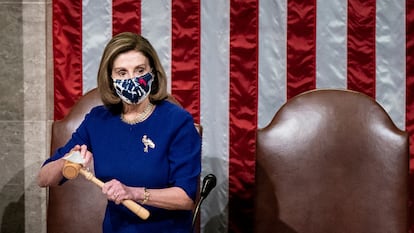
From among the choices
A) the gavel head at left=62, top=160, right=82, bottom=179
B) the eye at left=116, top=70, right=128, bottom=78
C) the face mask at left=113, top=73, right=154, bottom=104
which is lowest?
the gavel head at left=62, top=160, right=82, bottom=179

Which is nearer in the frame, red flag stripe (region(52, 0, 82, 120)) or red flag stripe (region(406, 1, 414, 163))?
red flag stripe (region(406, 1, 414, 163))

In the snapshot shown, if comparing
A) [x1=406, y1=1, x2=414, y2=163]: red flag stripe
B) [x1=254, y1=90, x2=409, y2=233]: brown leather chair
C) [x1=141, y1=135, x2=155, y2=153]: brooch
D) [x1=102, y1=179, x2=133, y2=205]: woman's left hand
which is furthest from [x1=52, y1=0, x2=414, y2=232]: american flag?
[x1=102, y1=179, x2=133, y2=205]: woman's left hand

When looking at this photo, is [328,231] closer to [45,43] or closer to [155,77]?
[155,77]

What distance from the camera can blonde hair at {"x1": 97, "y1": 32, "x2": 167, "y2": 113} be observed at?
87.0 inches

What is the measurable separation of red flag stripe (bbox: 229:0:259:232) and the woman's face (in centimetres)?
104

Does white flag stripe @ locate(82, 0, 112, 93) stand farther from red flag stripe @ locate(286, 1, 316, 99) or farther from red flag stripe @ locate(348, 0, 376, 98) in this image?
red flag stripe @ locate(348, 0, 376, 98)

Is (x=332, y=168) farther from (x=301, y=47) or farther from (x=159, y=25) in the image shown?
(x=159, y=25)

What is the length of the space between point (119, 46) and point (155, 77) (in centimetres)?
18

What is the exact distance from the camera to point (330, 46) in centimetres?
318

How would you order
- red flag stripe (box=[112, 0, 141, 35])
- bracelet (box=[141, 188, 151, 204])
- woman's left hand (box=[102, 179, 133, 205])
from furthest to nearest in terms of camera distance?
red flag stripe (box=[112, 0, 141, 35])
bracelet (box=[141, 188, 151, 204])
woman's left hand (box=[102, 179, 133, 205])

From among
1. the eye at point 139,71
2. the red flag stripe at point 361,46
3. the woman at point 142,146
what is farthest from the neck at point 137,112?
the red flag stripe at point 361,46

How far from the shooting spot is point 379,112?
2748mm

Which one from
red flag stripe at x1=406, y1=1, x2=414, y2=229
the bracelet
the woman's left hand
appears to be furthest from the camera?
red flag stripe at x1=406, y1=1, x2=414, y2=229

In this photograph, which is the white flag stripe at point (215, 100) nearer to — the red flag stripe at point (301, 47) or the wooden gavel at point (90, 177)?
the red flag stripe at point (301, 47)
